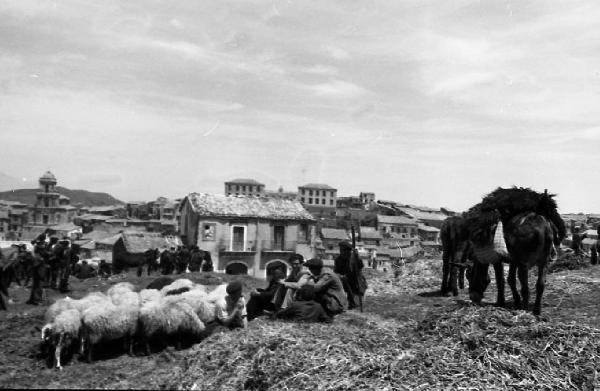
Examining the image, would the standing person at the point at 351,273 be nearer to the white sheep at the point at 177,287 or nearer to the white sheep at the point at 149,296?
the white sheep at the point at 177,287

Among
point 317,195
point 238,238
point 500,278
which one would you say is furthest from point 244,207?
point 317,195

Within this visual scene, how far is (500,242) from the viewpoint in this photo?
10070 mm

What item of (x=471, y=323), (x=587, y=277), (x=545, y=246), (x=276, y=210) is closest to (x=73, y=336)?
(x=471, y=323)

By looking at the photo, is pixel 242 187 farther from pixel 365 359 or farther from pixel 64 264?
pixel 365 359

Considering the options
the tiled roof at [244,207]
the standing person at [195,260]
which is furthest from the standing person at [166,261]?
the tiled roof at [244,207]

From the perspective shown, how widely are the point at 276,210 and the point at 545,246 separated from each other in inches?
1355

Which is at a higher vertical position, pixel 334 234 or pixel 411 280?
pixel 334 234

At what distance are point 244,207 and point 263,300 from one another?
104ft

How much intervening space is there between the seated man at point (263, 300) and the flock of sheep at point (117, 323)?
937mm

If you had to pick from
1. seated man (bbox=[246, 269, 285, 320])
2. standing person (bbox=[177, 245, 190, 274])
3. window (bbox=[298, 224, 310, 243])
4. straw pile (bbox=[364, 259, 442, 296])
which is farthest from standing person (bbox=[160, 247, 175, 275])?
seated man (bbox=[246, 269, 285, 320])

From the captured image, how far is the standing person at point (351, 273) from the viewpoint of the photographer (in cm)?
1205

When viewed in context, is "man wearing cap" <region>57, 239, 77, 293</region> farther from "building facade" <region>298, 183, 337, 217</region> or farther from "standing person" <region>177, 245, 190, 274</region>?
"building facade" <region>298, 183, 337, 217</region>

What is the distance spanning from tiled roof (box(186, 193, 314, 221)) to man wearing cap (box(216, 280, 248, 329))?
98.3ft

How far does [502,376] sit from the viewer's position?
6.70 metres
